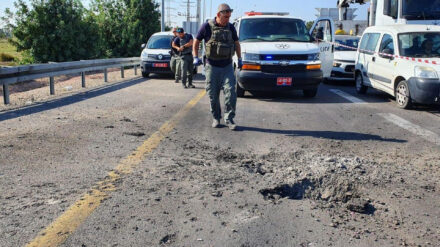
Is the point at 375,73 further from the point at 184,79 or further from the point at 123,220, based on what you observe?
the point at 123,220

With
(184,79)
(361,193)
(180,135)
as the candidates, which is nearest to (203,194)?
(361,193)

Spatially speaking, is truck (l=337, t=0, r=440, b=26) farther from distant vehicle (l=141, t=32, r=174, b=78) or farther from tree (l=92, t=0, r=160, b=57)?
tree (l=92, t=0, r=160, b=57)

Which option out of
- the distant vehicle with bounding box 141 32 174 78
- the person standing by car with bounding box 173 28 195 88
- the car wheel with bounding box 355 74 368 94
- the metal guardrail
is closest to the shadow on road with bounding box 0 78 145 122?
the metal guardrail

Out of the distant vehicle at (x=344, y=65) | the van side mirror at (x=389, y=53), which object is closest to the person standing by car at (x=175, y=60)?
the distant vehicle at (x=344, y=65)

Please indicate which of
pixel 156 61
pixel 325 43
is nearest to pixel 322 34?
pixel 325 43

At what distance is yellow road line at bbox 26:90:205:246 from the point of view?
315cm

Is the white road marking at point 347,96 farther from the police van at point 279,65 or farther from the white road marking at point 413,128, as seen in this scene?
the white road marking at point 413,128

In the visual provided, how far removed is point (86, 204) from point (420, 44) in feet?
28.3

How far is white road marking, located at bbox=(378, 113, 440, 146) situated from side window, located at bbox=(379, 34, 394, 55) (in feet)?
6.76

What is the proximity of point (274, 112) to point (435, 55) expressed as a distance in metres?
3.82

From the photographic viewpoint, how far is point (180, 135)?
6625mm

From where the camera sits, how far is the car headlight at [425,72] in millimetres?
8914

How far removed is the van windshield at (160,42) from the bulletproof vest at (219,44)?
1066 centimetres

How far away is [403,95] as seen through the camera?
962cm
